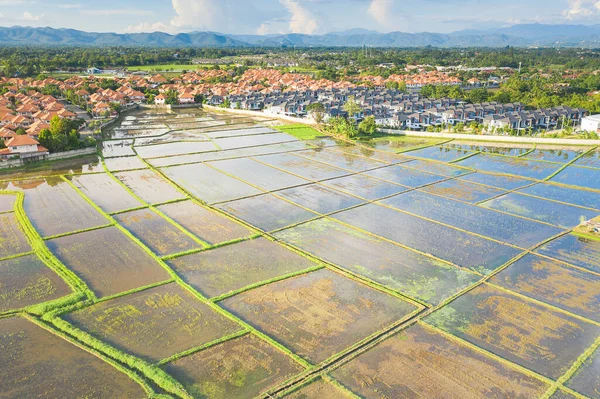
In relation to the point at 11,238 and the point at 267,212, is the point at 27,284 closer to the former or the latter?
the point at 11,238

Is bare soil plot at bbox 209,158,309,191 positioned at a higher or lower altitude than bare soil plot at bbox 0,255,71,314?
higher

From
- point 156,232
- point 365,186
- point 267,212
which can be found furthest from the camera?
point 365,186

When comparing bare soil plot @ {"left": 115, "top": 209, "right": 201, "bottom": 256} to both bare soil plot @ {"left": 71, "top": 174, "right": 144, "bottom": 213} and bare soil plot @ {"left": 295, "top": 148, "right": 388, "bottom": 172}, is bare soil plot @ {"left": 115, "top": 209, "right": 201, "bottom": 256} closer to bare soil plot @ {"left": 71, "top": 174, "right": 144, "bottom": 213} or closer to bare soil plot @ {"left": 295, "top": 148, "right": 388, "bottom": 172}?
bare soil plot @ {"left": 71, "top": 174, "right": 144, "bottom": 213}

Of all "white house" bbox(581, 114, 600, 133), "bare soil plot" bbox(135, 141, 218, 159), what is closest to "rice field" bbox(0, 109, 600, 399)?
"bare soil plot" bbox(135, 141, 218, 159)

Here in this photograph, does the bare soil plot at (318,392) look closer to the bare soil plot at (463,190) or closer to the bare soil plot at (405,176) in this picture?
the bare soil plot at (463,190)

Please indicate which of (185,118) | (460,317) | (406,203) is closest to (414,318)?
(460,317)

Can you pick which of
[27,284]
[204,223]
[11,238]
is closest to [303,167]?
[204,223]
